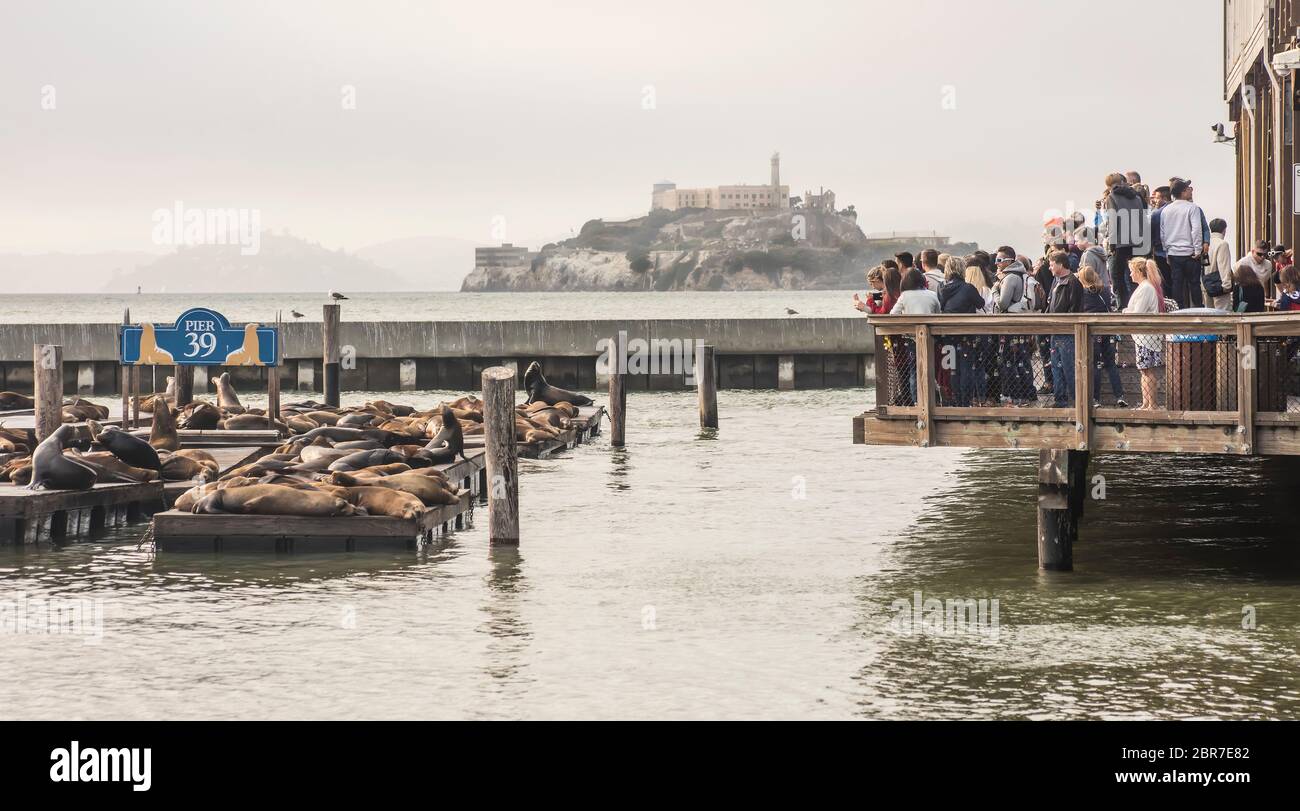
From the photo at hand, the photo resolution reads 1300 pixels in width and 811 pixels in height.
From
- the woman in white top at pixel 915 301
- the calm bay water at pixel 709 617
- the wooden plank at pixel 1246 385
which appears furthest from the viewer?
the woman in white top at pixel 915 301

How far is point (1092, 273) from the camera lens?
14977mm

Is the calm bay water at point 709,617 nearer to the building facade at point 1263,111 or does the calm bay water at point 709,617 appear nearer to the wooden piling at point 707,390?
the building facade at point 1263,111

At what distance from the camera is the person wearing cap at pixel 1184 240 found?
16.5m

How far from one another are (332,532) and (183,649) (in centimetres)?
419

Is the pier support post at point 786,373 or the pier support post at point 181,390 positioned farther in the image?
the pier support post at point 786,373

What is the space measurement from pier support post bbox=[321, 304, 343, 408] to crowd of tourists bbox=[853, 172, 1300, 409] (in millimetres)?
15308

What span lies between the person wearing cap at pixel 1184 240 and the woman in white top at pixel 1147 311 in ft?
5.83

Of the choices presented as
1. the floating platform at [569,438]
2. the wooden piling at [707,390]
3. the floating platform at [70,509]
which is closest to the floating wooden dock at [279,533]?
the floating platform at [70,509]

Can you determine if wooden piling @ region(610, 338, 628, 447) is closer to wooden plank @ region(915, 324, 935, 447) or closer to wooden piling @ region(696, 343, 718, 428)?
wooden piling @ region(696, 343, 718, 428)

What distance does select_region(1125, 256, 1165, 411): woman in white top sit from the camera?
13.8m

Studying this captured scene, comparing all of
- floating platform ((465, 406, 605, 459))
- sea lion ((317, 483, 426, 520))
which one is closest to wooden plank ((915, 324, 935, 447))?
sea lion ((317, 483, 426, 520))

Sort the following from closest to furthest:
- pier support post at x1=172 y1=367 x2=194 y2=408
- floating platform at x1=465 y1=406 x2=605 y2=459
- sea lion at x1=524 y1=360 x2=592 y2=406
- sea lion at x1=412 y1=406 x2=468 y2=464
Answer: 1. sea lion at x1=412 y1=406 x2=468 y2=464
2. floating platform at x1=465 y1=406 x2=605 y2=459
3. pier support post at x1=172 y1=367 x2=194 y2=408
4. sea lion at x1=524 y1=360 x2=592 y2=406

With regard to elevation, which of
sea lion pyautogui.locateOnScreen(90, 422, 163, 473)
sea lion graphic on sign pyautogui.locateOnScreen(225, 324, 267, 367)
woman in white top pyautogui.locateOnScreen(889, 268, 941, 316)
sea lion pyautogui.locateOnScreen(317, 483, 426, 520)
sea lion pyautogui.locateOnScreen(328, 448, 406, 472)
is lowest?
sea lion pyautogui.locateOnScreen(317, 483, 426, 520)
